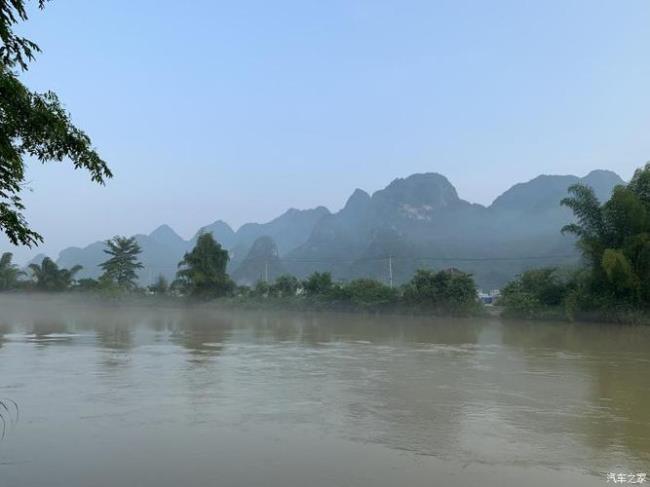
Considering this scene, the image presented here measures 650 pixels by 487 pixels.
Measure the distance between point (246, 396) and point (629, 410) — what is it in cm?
451

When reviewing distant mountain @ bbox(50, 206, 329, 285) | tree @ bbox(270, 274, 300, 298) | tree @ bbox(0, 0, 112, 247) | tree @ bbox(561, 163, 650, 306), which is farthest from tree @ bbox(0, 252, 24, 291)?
distant mountain @ bbox(50, 206, 329, 285)

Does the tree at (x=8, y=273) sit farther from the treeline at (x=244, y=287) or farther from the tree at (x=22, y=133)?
the tree at (x=22, y=133)

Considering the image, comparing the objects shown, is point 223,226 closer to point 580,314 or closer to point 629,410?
point 580,314

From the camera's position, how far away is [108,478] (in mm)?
4098

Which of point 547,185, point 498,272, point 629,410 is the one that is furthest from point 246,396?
point 547,185

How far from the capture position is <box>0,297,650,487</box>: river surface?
430 centimetres

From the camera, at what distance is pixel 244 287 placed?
3694cm

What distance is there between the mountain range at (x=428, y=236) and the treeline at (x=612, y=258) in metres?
25.9

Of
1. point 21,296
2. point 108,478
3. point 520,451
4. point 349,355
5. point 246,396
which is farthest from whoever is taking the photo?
point 21,296

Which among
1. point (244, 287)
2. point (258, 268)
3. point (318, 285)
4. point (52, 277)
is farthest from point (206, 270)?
point (258, 268)

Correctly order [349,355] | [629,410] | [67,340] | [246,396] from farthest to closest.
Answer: [67,340] < [349,355] < [246,396] < [629,410]

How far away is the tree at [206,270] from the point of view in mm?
35312

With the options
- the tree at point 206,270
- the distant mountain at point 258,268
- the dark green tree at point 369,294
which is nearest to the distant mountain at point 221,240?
the distant mountain at point 258,268

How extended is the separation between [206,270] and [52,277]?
1228cm
